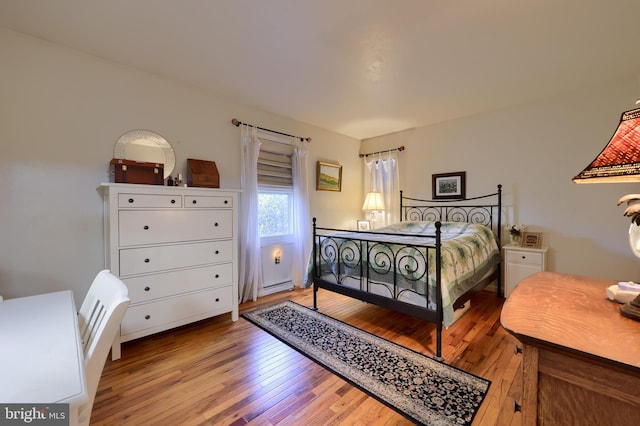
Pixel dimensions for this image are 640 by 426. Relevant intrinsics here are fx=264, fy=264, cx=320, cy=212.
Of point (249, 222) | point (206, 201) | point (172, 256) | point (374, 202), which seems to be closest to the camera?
→ point (172, 256)

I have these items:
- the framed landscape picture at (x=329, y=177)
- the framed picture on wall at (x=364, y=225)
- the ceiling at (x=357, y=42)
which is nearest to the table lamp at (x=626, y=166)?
the ceiling at (x=357, y=42)

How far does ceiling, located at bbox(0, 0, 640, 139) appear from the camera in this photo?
1754 mm

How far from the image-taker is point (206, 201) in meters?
2.51

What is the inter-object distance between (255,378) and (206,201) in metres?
1.56

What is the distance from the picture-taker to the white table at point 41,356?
63cm

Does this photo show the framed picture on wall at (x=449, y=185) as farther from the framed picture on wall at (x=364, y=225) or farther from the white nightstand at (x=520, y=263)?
the framed picture on wall at (x=364, y=225)

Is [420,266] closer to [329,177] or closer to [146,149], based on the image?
[329,177]

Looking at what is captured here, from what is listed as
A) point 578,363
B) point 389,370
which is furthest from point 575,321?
point 389,370

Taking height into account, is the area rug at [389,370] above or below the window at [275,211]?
below

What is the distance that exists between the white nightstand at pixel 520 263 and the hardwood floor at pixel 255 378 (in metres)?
0.73

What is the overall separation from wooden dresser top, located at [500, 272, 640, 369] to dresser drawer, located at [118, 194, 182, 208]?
2.42 meters

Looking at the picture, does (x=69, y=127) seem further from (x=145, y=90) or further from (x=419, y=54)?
(x=419, y=54)

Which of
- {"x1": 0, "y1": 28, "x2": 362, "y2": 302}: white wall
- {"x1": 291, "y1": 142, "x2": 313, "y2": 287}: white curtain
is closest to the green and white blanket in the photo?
{"x1": 291, "y1": 142, "x2": 313, "y2": 287}: white curtain

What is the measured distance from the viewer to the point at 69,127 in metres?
2.22
